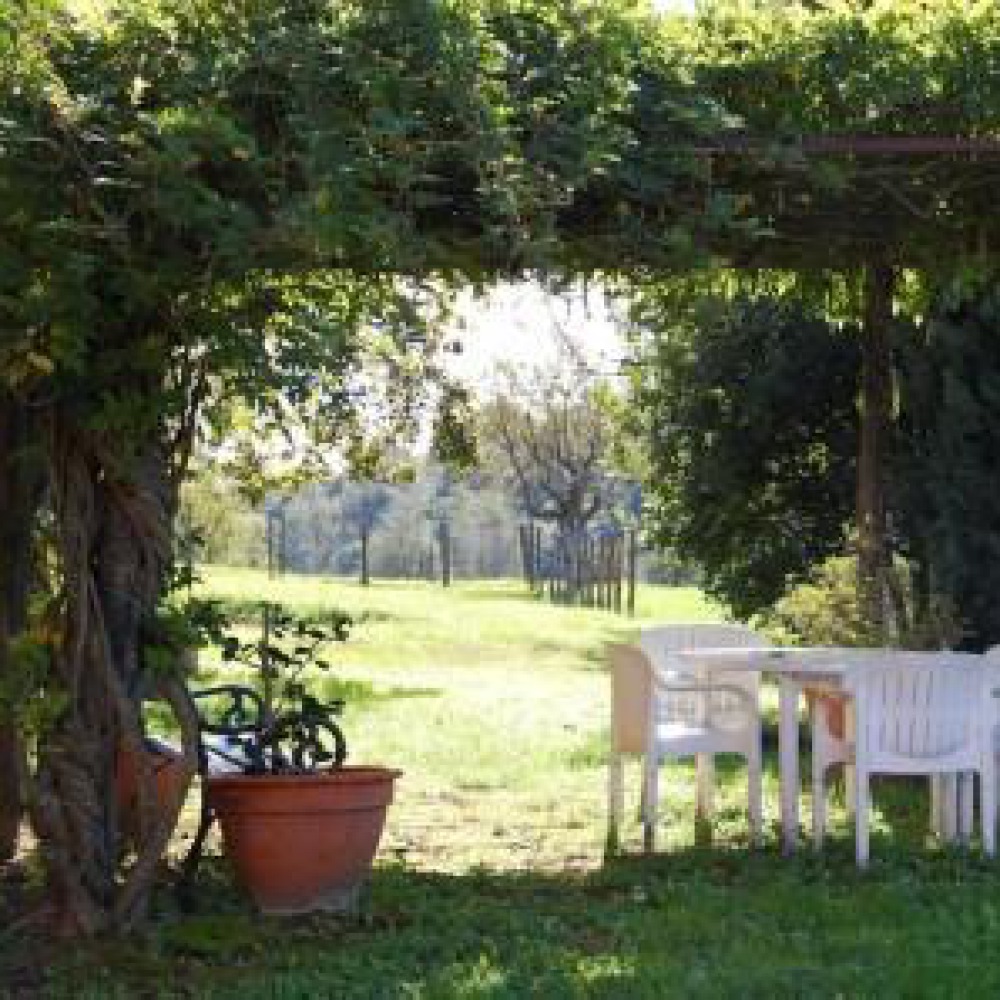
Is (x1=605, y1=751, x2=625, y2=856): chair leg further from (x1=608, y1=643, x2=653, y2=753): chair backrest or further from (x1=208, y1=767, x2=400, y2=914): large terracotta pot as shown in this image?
(x1=208, y1=767, x2=400, y2=914): large terracotta pot

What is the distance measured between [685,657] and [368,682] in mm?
9144

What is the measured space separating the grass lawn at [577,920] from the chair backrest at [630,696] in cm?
45

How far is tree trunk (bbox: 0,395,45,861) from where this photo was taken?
20.0ft

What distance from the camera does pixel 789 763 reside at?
689cm

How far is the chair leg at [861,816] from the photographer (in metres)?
6.35

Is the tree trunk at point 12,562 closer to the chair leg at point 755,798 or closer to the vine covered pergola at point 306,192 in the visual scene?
the vine covered pergola at point 306,192

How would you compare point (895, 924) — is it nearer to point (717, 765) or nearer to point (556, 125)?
point (556, 125)

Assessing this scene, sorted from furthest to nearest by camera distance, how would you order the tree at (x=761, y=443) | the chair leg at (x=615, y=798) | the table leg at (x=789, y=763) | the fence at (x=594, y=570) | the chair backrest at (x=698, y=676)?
the fence at (x=594, y=570), the tree at (x=761, y=443), the chair backrest at (x=698, y=676), the chair leg at (x=615, y=798), the table leg at (x=789, y=763)

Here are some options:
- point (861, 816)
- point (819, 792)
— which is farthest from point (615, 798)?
point (861, 816)

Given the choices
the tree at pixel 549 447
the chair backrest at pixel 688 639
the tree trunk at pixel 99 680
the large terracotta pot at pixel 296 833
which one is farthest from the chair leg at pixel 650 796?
the tree at pixel 549 447

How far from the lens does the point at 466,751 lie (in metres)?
10.8

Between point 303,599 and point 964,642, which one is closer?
point 964,642

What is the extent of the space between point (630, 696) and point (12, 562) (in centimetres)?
245

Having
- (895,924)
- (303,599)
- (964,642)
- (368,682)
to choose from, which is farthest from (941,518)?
(303,599)
